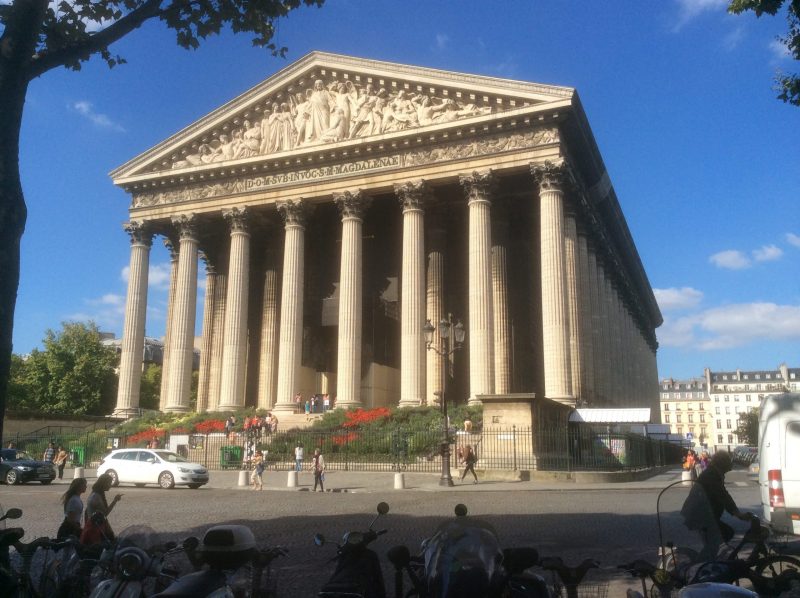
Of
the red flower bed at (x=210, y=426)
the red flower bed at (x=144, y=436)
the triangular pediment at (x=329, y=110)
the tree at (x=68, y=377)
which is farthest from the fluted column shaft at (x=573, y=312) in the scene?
the tree at (x=68, y=377)

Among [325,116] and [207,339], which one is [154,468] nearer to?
[207,339]

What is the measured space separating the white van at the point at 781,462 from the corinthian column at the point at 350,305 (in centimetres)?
2611

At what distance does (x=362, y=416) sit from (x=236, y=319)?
10463mm

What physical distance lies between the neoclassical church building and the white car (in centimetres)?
1190

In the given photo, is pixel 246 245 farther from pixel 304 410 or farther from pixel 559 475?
pixel 559 475

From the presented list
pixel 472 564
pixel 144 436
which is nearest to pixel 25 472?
pixel 144 436

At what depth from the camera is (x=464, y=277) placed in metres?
41.2

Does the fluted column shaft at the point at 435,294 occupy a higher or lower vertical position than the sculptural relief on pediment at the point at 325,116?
lower

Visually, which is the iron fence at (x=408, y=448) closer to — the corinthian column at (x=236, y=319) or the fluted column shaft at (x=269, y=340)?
the corinthian column at (x=236, y=319)

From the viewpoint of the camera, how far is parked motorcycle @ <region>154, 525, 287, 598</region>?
Answer: 4.00 metres

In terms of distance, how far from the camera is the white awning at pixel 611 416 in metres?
29.9

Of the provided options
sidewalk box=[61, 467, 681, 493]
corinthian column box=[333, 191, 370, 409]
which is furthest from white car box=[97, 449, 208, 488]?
corinthian column box=[333, 191, 370, 409]

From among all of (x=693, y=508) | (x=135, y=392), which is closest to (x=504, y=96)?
(x=135, y=392)

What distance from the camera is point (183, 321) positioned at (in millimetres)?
39719
